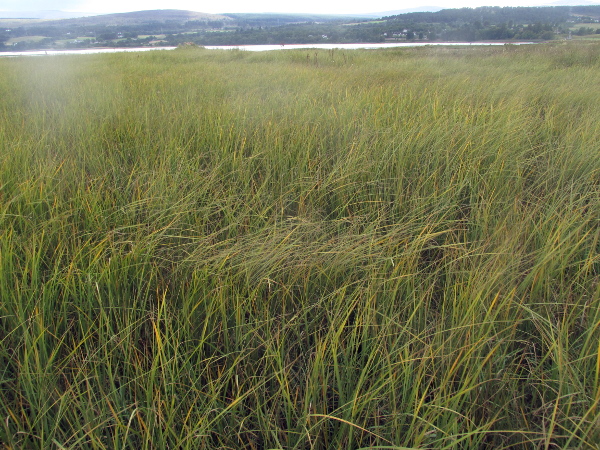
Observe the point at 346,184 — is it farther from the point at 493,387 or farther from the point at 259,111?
the point at 259,111

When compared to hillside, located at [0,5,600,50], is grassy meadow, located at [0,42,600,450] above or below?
below

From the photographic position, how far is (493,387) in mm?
777

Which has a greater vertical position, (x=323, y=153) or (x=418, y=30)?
(x=418, y=30)

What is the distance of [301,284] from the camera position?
1023 millimetres

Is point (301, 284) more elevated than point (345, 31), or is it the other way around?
point (345, 31)

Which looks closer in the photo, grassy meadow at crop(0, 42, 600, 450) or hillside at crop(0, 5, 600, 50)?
grassy meadow at crop(0, 42, 600, 450)

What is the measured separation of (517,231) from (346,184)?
0.63m

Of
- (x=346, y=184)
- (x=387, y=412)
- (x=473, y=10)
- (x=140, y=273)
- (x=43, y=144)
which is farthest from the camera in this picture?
(x=473, y=10)

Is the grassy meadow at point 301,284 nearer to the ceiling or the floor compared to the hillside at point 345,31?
nearer to the floor

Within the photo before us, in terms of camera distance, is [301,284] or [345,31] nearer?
[301,284]

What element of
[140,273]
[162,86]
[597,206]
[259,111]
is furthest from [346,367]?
[162,86]

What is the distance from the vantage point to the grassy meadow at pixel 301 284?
0.70 metres

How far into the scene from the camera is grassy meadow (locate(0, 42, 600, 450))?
0.70m

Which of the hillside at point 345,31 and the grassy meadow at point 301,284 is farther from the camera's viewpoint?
the hillside at point 345,31
